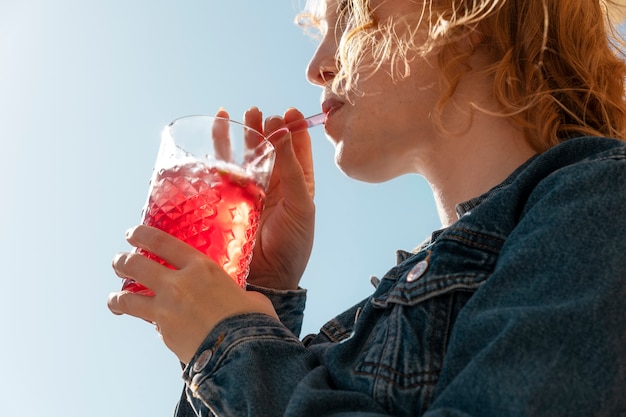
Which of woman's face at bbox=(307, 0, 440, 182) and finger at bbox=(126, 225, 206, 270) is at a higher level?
woman's face at bbox=(307, 0, 440, 182)

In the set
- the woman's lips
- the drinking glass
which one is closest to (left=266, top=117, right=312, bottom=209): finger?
the woman's lips

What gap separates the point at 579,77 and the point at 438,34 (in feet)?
1.03

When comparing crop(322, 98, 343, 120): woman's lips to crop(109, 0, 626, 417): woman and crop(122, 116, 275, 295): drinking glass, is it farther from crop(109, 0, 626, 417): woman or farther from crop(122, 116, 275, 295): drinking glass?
crop(122, 116, 275, 295): drinking glass

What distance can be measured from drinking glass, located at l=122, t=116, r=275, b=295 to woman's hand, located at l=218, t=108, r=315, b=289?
360mm

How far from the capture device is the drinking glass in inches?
54.2

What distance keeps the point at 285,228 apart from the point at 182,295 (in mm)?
718

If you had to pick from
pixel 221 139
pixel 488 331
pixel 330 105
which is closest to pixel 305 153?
pixel 330 105

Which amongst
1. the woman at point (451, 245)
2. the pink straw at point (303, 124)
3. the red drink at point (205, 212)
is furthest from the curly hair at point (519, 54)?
the red drink at point (205, 212)

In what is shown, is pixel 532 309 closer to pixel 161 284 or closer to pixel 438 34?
pixel 161 284

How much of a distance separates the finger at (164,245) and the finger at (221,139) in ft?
0.66

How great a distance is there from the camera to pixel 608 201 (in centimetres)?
103

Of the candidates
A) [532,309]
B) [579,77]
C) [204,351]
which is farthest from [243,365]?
[579,77]

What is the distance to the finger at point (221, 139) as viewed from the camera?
1.43 meters

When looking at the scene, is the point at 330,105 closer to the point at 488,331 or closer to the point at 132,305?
the point at 132,305
